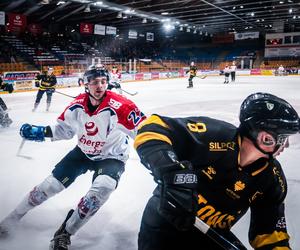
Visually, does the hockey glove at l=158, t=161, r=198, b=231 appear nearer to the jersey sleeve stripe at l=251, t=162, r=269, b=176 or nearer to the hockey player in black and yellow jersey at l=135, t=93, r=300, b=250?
the hockey player in black and yellow jersey at l=135, t=93, r=300, b=250

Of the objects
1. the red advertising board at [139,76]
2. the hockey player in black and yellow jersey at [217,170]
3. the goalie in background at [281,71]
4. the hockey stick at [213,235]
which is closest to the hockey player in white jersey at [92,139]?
the hockey player in black and yellow jersey at [217,170]

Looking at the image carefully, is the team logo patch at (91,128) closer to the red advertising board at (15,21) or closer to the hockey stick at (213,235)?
the hockey stick at (213,235)

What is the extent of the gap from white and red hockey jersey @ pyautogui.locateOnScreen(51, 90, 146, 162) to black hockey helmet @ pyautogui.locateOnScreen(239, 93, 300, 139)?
1250 millimetres

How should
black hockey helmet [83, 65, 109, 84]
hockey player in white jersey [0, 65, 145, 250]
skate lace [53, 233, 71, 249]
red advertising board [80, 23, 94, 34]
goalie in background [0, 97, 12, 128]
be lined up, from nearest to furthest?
1. skate lace [53, 233, 71, 249]
2. hockey player in white jersey [0, 65, 145, 250]
3. black hockey helmet [83, 65, 109, 84]
4. goalie in background [0, 97, 12, 128]
5. red advertising board [80, 23, 94, 34]

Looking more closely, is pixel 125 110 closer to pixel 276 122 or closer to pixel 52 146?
pixel 276 122

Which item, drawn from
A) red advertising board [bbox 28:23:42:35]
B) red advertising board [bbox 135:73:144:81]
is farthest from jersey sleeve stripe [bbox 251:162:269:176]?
red advertising board [bbox 28:23:42:35]

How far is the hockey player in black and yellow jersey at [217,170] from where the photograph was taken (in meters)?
1.05

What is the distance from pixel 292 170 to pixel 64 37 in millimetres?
24500

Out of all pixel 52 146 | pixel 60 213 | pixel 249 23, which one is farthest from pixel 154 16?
pixel 60 213

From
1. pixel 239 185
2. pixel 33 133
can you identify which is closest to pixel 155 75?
pixel 33 133

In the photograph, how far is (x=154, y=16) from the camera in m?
23.9

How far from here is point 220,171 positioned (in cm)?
125

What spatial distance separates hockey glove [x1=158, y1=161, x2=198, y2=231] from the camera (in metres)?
1.00

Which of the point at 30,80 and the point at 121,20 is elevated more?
the point at 121,20
